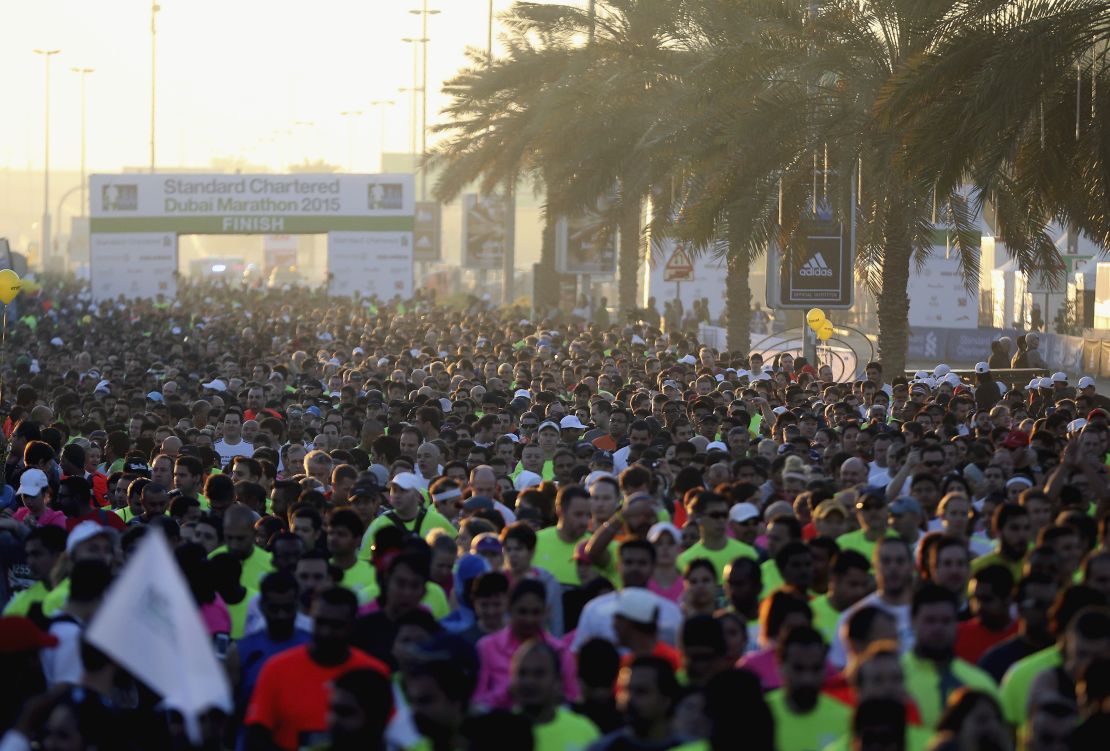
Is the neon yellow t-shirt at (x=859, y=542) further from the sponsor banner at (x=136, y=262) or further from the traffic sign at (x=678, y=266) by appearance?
the sponsor banner at (x=136, y=262)

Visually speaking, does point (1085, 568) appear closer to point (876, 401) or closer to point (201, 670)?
point (201, 670)

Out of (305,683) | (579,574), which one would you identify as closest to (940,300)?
(579,574)

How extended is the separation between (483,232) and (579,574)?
2005 inches

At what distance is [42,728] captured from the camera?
6.08 metres

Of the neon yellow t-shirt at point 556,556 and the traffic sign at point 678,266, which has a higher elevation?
the traffic sign at point 678,266

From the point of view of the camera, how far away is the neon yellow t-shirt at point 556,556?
976cm

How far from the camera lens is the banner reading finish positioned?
57812 millimetres

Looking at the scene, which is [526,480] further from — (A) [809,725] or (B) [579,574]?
(A) [809,725]

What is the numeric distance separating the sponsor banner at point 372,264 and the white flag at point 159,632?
172 feet

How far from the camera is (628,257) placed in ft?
127

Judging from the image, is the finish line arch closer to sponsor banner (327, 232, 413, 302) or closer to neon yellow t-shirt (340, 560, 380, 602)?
sponsor banner (327, 232, 413, 302)

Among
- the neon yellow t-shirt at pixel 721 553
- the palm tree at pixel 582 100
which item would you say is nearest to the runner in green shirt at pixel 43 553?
the neon yellow t-shirt at pixel 721 553

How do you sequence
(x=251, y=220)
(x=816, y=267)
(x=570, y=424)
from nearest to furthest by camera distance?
(x=570, y=424) → (x=816, y=267) → (x=251, y=220)

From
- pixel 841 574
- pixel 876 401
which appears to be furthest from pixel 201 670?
pixel 876 401
